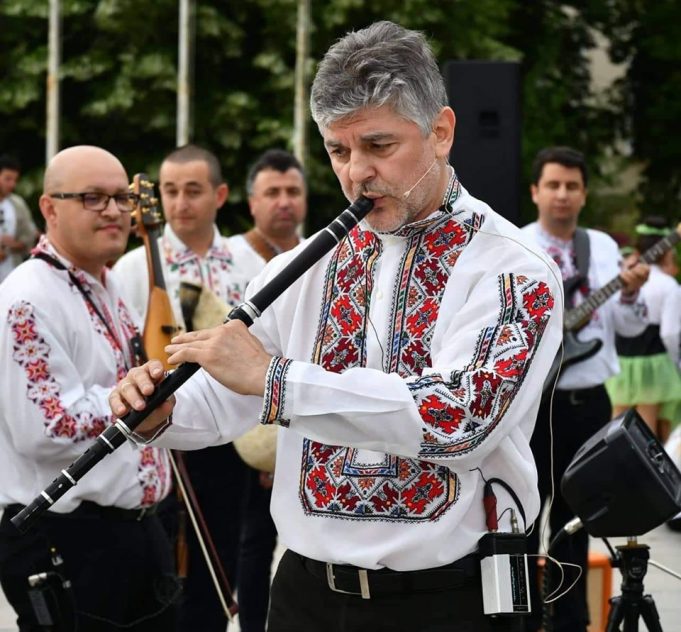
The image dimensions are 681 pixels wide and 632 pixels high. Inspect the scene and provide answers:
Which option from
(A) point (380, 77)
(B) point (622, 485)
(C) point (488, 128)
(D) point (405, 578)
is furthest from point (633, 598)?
(C) point (488, 128)

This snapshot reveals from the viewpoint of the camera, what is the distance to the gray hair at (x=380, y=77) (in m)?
2.83

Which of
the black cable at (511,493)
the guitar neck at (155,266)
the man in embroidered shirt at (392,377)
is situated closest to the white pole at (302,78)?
the guitar neck at (155,266)

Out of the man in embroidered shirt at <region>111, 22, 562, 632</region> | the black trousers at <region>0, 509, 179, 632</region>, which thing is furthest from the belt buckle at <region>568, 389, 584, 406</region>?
the man in embroidered shirt at <region>111, 22, 562, 632</region>

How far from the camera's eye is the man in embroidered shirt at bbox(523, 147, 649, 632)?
5.89m

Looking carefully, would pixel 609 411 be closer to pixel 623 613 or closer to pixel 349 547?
pixel 623 613

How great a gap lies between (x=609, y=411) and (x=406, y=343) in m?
3.36

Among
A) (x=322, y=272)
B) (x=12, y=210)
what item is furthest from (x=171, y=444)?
(x=12, y=210)

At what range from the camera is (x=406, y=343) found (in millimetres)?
2943

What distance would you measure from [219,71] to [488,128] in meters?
15.6

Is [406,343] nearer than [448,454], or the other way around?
[448,454]

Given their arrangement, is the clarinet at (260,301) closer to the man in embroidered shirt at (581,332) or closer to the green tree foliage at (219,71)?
the man in embroidered shirt at (581,332)

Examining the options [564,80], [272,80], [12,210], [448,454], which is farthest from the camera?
[564,80]

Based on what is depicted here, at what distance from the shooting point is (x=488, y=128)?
6.88m

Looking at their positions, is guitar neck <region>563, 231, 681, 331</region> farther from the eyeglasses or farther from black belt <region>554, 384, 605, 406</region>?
the eyeglasses
